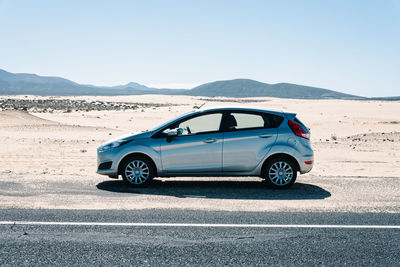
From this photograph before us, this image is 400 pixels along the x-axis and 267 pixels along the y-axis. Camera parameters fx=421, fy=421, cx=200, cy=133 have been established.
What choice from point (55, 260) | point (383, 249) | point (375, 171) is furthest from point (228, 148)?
point (375, 171)

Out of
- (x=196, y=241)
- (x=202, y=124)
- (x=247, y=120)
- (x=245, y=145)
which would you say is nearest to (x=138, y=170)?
(x=202, y=124)

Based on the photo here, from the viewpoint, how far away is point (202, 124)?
28.9 feet

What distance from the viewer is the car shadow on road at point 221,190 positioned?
810 centimetres

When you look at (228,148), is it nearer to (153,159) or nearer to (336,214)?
(153,159)

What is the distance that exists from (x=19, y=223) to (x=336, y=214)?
484 centimetres

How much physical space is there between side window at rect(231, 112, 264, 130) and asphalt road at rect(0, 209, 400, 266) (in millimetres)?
2488

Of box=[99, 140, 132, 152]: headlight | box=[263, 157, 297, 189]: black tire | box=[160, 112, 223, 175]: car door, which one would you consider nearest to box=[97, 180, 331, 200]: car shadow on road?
box=[263, 157, 297, 189]: black tire

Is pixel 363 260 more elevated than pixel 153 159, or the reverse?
pixel 153 159

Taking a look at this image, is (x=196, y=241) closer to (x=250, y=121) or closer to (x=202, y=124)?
(x=202, y=124)

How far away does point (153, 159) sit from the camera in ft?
28.3

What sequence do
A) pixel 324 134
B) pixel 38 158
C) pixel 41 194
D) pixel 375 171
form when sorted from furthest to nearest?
1. pixel 324 134
2. pixel 38 158
3. pixel 375 171
4. pixel 41 194

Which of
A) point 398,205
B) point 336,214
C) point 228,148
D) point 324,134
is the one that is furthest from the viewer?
point 324,134

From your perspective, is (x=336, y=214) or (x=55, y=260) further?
(x=336, y=214)

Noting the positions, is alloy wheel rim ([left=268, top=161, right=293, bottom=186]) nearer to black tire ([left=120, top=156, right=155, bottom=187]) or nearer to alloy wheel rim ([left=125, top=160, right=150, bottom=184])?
black tire ([left=120, top=156, right=155, bottom=187])
